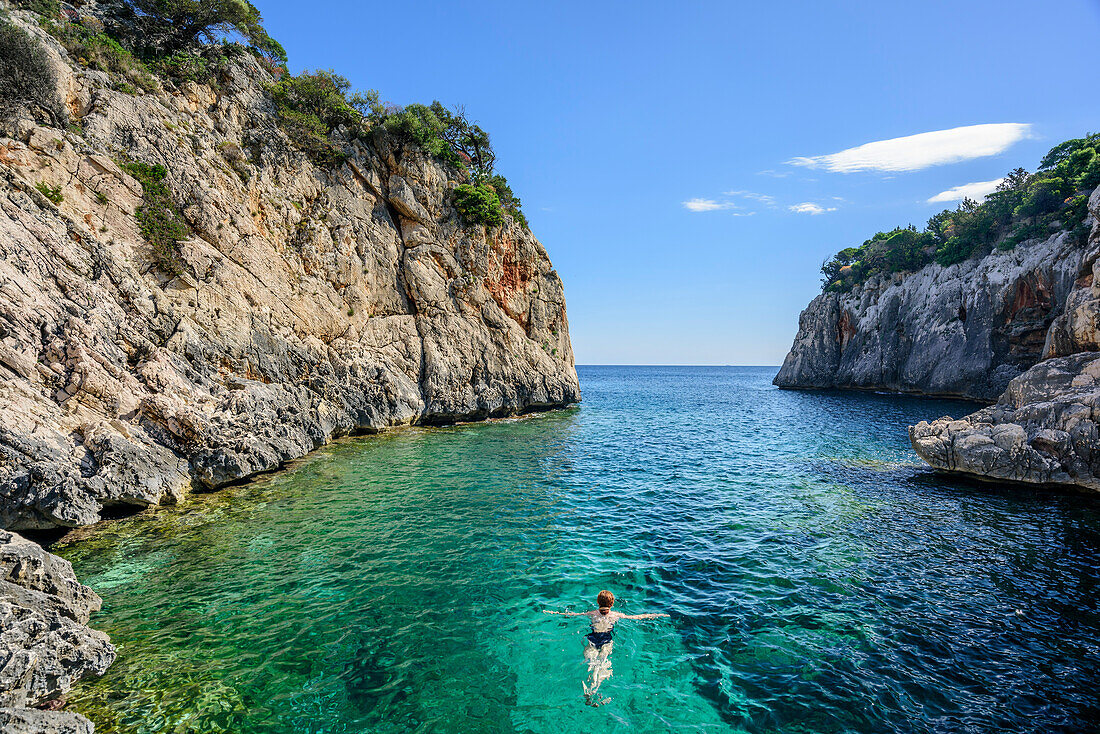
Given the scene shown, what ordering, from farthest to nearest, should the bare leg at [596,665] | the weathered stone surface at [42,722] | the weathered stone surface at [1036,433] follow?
the weathered stone surface at [1036,433] → the bare leg at [596,665] → the weathered stone surface at [42,722]

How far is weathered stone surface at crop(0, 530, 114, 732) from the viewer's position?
20.4ft

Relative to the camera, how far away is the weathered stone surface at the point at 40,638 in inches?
245

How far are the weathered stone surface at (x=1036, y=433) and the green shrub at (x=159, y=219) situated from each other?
3611cm

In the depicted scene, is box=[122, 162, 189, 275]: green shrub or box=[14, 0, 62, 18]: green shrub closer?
box=[122, 162, 189, 275]: green shrub

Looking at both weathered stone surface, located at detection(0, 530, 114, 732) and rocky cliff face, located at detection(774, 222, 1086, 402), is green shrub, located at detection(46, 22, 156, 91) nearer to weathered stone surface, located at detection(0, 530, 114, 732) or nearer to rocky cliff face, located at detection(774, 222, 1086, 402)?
weathered stone surface, located at detection(0, 530, 114, 732)

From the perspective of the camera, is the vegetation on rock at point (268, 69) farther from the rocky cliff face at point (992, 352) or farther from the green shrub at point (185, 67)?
the rocky cliff face at point (992, 352)

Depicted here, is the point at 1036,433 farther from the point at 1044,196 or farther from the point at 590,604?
the point at 1044,196

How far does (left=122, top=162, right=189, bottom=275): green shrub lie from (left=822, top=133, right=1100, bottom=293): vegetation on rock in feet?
206

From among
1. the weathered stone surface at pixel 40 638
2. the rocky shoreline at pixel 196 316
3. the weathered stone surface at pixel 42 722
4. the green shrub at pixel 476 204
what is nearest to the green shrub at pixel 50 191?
the rocky shoreline at pixel 196 316

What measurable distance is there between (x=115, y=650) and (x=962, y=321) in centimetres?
6837

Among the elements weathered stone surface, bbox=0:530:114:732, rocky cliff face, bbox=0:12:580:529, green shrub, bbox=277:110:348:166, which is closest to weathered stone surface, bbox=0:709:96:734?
weathered stone surface, bbox=0:530:114:732

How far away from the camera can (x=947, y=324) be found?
5122 cm

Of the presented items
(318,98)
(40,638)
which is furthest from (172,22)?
(40,638)

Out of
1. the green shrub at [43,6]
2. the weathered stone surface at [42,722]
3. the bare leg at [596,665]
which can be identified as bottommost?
the bare leg at [596,665]
